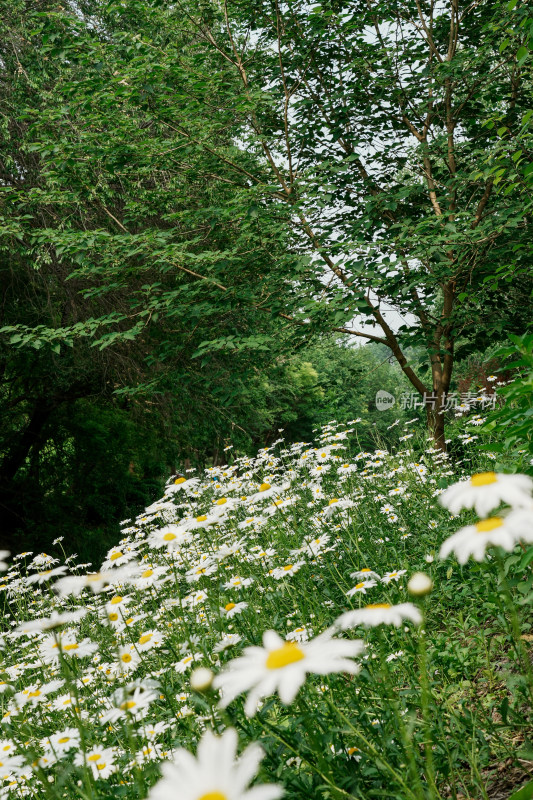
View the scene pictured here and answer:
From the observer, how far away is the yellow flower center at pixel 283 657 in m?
0.86

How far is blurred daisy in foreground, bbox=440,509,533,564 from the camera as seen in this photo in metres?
0.81

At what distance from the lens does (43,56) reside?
20.5 feet

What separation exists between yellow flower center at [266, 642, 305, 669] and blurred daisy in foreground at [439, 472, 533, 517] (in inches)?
12.8

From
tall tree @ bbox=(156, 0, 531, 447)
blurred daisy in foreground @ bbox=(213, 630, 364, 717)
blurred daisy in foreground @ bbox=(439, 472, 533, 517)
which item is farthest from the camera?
tall tree @ bbox=(156, 0, 531, 447)

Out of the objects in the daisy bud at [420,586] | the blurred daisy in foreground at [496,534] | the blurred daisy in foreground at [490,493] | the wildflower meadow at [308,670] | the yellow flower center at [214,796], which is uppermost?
the blurred daisy in foreground at [490,493]

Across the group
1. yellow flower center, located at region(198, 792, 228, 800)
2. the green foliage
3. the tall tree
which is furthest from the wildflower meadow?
the tall tree

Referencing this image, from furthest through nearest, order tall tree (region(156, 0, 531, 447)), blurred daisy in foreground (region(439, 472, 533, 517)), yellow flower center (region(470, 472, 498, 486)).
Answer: tall tree (region(156, 0, 531, 447)) < yellow flower center (region(470, 472, 498, 486)) < blurred daisy in foreground (region(439, 472, 533, 517))

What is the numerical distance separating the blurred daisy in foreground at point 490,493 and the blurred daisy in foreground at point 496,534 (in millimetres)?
21

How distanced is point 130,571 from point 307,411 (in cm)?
2429

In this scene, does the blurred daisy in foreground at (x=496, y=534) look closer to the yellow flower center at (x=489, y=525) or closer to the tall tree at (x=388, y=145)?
the yellow flower center at (x=489, y=525)

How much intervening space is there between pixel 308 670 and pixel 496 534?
34 centimetres

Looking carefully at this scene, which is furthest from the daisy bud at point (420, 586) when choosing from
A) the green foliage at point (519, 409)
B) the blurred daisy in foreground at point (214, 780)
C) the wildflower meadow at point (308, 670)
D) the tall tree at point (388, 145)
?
the tall tree at point (388, 145)

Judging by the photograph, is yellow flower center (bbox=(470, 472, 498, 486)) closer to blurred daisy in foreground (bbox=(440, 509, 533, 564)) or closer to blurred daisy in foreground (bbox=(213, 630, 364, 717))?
blurred daisy in foreground (bbox=(440, 509, 533, 564))

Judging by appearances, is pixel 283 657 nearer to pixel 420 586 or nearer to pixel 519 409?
pixel 420 586
